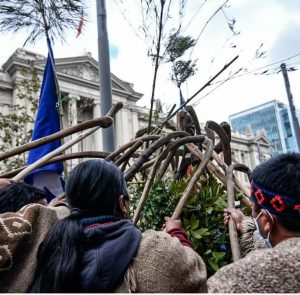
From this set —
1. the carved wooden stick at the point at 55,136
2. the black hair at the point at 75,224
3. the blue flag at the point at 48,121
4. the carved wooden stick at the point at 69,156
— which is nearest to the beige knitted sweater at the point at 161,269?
the black hair at the point at 75,224

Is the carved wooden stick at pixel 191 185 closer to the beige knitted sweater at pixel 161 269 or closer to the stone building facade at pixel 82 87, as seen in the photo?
the beige knitted sweater at pixel 161 269

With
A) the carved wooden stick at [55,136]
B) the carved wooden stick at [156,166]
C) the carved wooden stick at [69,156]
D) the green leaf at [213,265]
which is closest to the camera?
the green leaf at [213,265]

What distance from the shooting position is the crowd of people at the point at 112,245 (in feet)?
3.61

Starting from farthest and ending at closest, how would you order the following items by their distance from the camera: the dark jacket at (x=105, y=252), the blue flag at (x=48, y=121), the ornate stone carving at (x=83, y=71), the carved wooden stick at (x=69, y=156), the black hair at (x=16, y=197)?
the ornate stone carving at (x=83, y=71), the blue flag at (x=48, y=121), the carved wooden stick at (x=69, y=156), the black hair at (x=16, y=197), the dark jacket at (x=105, y=252)

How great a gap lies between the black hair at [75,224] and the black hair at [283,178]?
21.8 inches

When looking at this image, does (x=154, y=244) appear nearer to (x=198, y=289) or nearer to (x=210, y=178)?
(x=198, y=289)

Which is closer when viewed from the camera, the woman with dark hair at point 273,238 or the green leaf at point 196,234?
the woman with dark hair at point 273,238

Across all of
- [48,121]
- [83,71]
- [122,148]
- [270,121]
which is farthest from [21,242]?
[270,121]

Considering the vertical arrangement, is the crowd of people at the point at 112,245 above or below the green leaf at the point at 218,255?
above

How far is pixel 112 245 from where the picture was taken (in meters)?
1.15

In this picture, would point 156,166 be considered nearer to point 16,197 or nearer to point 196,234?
point 196,234

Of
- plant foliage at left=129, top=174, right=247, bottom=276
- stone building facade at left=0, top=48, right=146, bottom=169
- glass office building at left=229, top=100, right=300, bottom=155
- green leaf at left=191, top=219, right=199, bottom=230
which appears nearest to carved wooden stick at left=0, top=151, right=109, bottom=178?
plant foliage at left=129, top=174, right=247, bottom=276

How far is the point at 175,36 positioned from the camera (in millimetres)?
2857

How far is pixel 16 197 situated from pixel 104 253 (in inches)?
24.3
